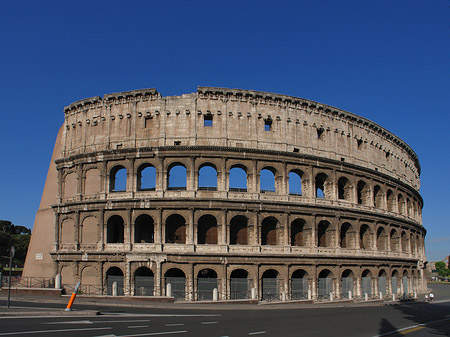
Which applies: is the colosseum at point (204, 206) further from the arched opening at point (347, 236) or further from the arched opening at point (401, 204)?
the arched opening at point (401, 204)

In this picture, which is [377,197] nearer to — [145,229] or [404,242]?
[404,242]

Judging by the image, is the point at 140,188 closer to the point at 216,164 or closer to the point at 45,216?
the point at 216,164

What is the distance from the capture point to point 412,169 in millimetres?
55656

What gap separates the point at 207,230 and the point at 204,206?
2682 mm

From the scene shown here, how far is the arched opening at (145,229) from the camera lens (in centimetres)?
3622

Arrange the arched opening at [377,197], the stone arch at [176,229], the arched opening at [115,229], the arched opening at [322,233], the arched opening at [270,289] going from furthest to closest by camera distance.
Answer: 1. the arched opening at [377,197]
2. the arched opening at [322,233]
3. the arched opening at [115,229]
4. the stone arch at [176,229]
5. the arched opening at [270,289]

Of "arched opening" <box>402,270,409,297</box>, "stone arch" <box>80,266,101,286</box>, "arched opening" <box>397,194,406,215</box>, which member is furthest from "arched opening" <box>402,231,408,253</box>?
"stone arch" <box>80,266,101,286</box>

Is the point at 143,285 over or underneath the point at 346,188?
underneath

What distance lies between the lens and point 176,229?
35.9 m

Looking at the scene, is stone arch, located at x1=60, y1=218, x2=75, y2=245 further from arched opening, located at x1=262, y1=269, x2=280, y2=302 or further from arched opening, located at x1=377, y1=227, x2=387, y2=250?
arched opening, located at x1=377, y1=227, x2=387, y2=250

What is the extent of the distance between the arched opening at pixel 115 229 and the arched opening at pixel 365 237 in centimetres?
2369

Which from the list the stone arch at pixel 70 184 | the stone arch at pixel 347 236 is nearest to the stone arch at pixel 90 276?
the stone arch at pixel 70 184

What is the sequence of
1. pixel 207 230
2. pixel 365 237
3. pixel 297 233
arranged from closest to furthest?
pixel 207 230 → pixel 297 233 → pixel 365 237

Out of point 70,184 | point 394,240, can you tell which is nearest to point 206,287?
point 70,184
